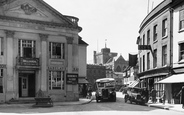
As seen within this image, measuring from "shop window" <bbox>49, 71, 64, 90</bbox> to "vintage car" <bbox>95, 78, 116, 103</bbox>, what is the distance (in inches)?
165

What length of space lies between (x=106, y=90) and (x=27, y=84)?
8.78 metres

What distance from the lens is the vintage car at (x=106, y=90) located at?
2636 cm

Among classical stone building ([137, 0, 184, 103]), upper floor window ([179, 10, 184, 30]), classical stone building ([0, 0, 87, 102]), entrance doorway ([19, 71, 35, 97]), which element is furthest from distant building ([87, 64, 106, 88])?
upper floor window ([179, 10, 184, 30])

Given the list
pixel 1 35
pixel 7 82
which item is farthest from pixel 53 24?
pixel 7 82

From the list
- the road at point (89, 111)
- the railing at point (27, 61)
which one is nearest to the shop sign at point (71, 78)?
the railing at point (27, 61)

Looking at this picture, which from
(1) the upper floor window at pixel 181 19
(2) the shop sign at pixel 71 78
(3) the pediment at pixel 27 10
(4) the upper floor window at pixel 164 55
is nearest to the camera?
(1) the upper floor window at pixel 181 19

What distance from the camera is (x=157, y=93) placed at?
26.9 meters

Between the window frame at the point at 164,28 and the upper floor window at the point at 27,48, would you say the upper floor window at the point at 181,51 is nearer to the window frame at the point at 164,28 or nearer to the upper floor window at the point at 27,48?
the window frame at the point at 164,28

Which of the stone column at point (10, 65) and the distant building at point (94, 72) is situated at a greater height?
the stone column at point (10, 65)

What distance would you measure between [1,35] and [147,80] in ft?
61.4

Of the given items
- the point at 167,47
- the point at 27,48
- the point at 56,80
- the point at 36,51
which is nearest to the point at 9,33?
the point at 27,48

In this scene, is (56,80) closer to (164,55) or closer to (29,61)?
(29,61)

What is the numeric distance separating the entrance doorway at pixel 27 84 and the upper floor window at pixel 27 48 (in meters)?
2.26

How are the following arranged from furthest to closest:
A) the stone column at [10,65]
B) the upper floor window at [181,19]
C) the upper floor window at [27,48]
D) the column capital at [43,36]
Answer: the column capital at [43,36]
the upper floor window at [27,48]
the stone column at [10,65]
the upper floor window at [181,19]
